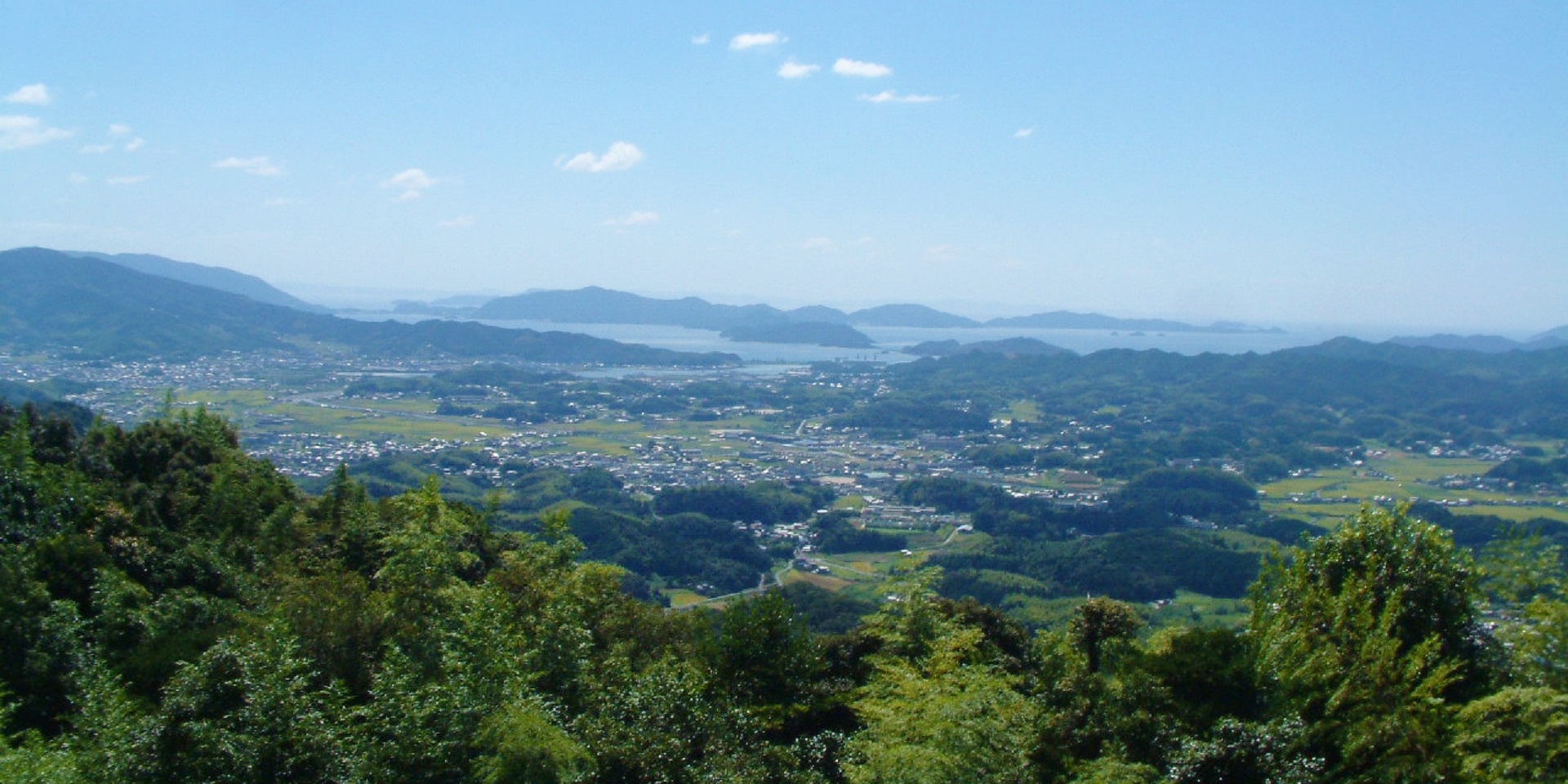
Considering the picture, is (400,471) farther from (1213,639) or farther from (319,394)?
(1213,639)

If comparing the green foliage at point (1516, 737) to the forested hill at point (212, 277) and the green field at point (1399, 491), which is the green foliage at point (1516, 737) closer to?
the green field at point (1399, 491)

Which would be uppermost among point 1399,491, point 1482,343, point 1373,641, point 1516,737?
point 1482,343

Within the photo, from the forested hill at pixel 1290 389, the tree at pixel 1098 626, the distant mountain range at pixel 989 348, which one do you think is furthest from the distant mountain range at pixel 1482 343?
the tree at pixel 1098 626

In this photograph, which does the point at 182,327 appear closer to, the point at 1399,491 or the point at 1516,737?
the point at 1399,491

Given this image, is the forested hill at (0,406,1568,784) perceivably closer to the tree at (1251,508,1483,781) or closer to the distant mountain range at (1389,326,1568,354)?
the tree at (1251,508,1483,781)

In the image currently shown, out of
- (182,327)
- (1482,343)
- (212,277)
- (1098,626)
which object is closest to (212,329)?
(182,327)

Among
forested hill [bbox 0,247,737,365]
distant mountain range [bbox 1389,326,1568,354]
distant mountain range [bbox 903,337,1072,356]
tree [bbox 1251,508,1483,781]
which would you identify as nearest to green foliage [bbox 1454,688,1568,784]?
tree [bbox 1251,508,1483,781]
